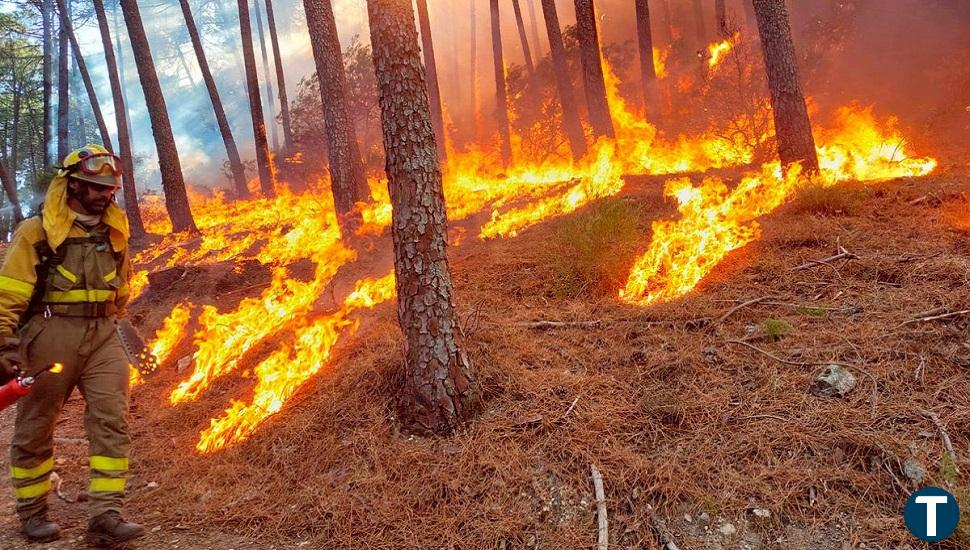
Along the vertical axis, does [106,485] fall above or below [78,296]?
below

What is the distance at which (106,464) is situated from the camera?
10.8 ft

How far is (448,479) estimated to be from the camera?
10.7 ft

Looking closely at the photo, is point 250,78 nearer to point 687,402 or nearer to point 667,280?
point 667,280

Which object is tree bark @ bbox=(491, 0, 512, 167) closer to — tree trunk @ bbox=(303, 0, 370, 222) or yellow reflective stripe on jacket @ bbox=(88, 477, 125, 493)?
tree trunk @ bbox=(303, 0, 370, 222)

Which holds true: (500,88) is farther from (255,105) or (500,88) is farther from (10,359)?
(10,359)

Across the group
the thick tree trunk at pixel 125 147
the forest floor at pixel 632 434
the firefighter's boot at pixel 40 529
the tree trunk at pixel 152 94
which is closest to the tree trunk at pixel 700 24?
the forest floor at pixel 632 434

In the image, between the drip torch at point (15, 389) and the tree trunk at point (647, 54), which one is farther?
the tree trunk at point (647, 54)

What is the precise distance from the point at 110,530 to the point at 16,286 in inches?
62.4

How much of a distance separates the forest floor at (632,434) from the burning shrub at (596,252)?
326mm

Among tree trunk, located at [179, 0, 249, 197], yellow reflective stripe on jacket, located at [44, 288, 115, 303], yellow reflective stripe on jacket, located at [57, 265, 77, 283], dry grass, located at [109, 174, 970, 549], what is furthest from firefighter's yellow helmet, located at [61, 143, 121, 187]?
tree trunk, located at [179, 0, 249, 197]

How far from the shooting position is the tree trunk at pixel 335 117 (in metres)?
9.01

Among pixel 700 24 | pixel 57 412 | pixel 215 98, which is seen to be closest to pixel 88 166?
pixel 57 412

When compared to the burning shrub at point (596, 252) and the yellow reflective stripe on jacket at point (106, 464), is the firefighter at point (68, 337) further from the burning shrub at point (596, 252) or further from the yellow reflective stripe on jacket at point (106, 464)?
the burning shrub at point (596, 252)

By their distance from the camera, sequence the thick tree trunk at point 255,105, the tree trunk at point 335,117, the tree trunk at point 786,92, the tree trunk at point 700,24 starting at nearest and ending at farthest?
the tree trunk at point 786,92
the tree trunk at point 335,117
the thick tree trunk at point 255,105
the tree trunk at point 700,24
